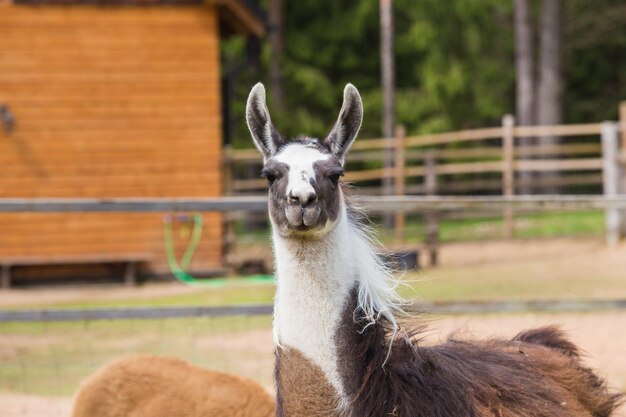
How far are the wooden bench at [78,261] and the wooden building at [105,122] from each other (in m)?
0.03

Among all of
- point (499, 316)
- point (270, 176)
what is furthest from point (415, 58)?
point (270, 176)

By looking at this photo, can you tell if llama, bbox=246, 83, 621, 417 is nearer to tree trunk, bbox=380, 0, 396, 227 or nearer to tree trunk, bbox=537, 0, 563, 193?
tree trunk, bbox=380, 0, 396, 227

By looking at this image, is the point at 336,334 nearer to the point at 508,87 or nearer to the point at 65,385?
the point at 65,385

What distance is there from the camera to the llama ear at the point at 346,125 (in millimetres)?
3805

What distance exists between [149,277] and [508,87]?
68.0 feet

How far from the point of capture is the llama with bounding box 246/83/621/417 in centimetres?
359

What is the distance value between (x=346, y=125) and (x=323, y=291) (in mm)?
661

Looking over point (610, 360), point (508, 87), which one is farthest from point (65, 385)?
point (508, 87)

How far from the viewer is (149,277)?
1672cm

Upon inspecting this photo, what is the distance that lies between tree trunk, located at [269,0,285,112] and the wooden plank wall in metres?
10.6

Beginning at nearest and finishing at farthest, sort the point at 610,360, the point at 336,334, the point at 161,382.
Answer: the point at 336,334 < the point at 161,382 < the point at 610,360

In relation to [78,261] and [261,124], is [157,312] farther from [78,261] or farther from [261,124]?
[78,261]

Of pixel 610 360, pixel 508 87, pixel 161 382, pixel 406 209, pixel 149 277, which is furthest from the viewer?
pixel 508 87

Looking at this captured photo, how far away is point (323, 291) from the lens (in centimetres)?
368
